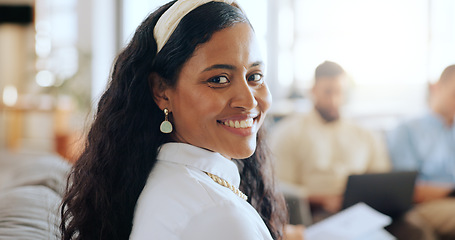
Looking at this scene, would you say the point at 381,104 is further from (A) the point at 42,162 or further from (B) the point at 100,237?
(B) the point at 100,237

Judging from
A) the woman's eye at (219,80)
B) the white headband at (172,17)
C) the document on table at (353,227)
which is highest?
the white headband at (172,17)

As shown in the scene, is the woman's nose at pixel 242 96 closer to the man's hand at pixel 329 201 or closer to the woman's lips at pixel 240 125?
the woman's lips at pixel 240 125

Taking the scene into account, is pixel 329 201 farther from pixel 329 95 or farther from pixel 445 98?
pixel 445 98

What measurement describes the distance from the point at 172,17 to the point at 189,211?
370mm

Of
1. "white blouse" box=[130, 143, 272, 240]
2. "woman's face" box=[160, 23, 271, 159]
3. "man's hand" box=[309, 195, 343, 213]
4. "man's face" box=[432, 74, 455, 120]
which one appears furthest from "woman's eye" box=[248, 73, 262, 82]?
"man's face" box=[432, 74, 455, 120]

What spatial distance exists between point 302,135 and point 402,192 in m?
0.75

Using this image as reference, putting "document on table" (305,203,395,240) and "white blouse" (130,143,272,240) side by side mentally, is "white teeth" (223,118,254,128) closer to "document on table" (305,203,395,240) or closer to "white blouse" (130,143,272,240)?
"white blouse" (130,143,272,240)

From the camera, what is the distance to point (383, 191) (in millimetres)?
2023

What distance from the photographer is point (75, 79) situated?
6.40 metres

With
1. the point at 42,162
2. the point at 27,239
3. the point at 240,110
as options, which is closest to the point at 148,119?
the point at 240,110

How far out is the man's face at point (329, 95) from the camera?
8.87 feet

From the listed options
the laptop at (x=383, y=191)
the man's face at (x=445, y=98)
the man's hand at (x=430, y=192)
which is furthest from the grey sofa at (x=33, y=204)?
the man's face at (x=445, y=98)

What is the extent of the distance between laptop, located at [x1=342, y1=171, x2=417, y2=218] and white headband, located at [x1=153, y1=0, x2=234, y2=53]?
136 cm

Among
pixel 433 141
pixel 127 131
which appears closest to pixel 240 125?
pixel 127 131
